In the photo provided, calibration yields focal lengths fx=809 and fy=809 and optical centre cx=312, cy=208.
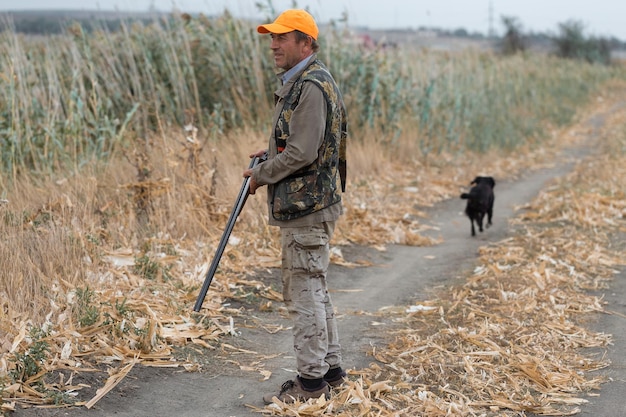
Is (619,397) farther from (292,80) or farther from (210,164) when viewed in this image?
(210,164)

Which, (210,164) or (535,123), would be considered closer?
(210,164)

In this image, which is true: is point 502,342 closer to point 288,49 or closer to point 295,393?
point 295,393

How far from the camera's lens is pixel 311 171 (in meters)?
4.24

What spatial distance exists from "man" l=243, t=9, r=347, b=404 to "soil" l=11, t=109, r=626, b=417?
0.45 m

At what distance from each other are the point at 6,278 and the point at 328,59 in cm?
824

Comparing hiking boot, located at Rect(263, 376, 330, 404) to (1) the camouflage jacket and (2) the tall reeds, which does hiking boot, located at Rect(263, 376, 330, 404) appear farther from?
(2) the tall reeds

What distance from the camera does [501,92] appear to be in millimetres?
20438

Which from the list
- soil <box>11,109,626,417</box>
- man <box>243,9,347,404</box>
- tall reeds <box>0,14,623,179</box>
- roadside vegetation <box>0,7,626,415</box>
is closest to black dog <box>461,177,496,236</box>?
soil <box>11,109,626,417</box>

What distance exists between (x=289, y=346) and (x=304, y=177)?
1.79m

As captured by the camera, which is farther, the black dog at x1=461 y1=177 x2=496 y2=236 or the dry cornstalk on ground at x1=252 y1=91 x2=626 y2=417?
the black dog at x1=461 y1=177 x2=496 y2=236

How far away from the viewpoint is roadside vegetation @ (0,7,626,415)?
520 centimetres

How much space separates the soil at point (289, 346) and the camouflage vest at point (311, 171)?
3.83 ft

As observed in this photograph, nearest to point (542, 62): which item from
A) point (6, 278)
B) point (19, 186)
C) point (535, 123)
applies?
point (535, 123)

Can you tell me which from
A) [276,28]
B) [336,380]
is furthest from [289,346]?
[276,28]
